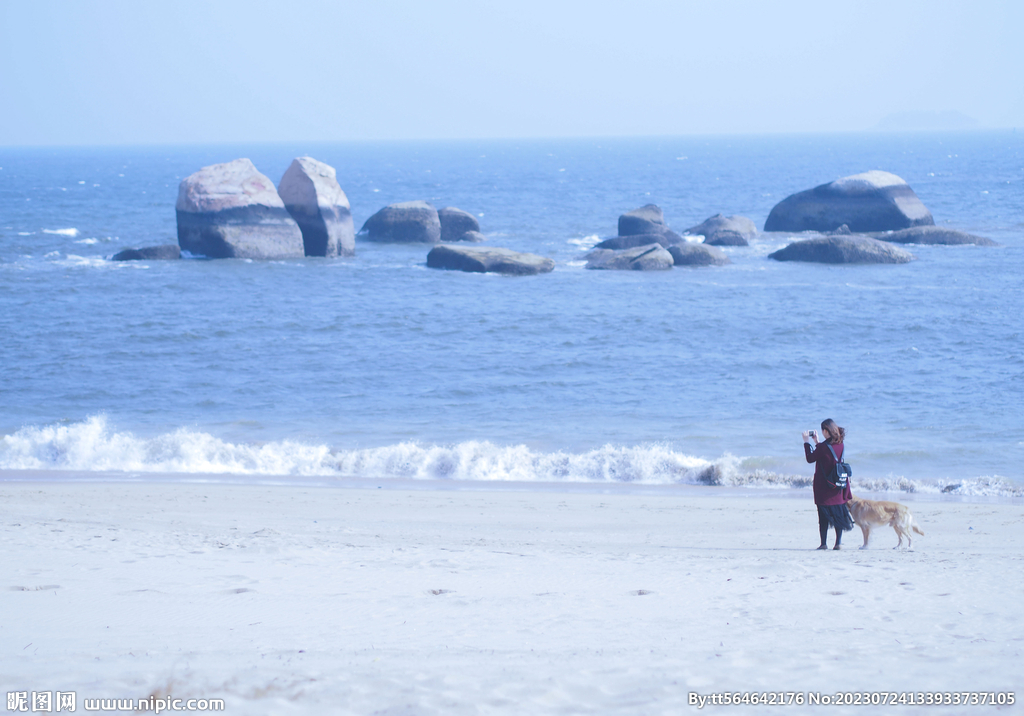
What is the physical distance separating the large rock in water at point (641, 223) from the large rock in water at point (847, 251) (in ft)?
21.9

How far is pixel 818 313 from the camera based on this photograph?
24375mm

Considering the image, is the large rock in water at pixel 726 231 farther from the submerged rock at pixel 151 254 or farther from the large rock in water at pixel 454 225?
the submerged rock at pixel 151 254

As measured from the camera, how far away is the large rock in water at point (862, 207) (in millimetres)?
40438

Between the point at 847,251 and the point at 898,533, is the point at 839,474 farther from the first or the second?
the point at 847,251

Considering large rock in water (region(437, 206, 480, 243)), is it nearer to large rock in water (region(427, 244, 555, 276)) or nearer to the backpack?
large rock in water (region(427, 244, 555, 276))

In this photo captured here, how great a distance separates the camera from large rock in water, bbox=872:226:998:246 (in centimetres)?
3697

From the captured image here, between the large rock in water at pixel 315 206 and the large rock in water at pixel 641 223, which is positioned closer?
the large rock in water at pixel 315 206

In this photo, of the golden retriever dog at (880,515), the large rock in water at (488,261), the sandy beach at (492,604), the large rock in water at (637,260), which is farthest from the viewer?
the large rock in water at (637,260)

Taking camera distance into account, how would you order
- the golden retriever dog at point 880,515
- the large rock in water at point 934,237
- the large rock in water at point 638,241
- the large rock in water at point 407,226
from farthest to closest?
the large rock in water at point 407,226, the large rock in water at point 934,237, the large rock in water at point 638,241, the golden retriever dog at point 880,515

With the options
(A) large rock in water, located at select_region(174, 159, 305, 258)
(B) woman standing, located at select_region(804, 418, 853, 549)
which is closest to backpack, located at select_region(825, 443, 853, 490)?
(B) woman standing, located at select_region(804, 418, 853, 549)

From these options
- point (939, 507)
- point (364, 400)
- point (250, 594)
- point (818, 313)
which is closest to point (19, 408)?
point (364, 400)

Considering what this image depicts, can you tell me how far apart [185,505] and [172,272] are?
2300 cm

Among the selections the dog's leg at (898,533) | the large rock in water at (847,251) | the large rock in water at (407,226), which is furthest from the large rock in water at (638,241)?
the dog's leg at (898,533)

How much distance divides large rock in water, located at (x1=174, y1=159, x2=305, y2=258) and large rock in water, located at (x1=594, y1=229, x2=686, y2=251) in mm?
12874
